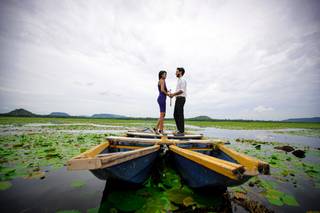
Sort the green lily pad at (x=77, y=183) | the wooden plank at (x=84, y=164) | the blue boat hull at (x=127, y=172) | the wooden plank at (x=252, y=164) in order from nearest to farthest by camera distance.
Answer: the wooden plank at (x=84, y=164), the wooden plank at (x=252, y=164), the blue boat hull at (x=127, y=172), the green lily pad at (x=77, y=183)

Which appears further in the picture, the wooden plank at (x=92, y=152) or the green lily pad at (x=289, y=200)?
the green lily pad at (x=289, y=200)

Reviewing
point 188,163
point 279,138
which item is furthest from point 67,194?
point 279,138

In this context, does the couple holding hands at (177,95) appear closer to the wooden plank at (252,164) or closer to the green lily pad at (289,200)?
the wooden plank at (252,164)

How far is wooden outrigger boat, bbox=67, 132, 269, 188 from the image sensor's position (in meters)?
1.57

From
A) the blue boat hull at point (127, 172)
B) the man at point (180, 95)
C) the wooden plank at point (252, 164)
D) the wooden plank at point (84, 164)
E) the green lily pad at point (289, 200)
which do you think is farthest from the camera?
the man at point (180, 95)

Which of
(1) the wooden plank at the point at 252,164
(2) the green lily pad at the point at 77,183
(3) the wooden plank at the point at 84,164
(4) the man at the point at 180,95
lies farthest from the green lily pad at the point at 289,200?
(2) the green lily pad at the point at 77,183

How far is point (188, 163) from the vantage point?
8.54 ft

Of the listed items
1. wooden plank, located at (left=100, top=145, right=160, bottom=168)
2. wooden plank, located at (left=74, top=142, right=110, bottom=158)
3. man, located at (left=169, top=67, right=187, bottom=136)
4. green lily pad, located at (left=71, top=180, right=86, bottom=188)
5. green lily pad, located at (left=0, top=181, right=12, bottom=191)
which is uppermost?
man, located at (left=169, top=67, right=187, bottom=136)

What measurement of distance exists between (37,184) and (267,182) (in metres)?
5.52

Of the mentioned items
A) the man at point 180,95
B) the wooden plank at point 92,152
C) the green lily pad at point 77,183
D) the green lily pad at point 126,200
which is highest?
the man at point 180,95

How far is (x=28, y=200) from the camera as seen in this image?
260 centimetres

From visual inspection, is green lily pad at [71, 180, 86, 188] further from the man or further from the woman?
the man

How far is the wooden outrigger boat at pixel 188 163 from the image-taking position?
61.9 inches

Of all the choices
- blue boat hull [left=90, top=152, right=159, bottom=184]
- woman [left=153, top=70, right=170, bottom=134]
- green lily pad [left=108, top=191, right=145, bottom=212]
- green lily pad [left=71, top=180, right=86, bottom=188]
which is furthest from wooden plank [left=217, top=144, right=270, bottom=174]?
green lily pad [left=71, top=180, right=86, bottom=188]
